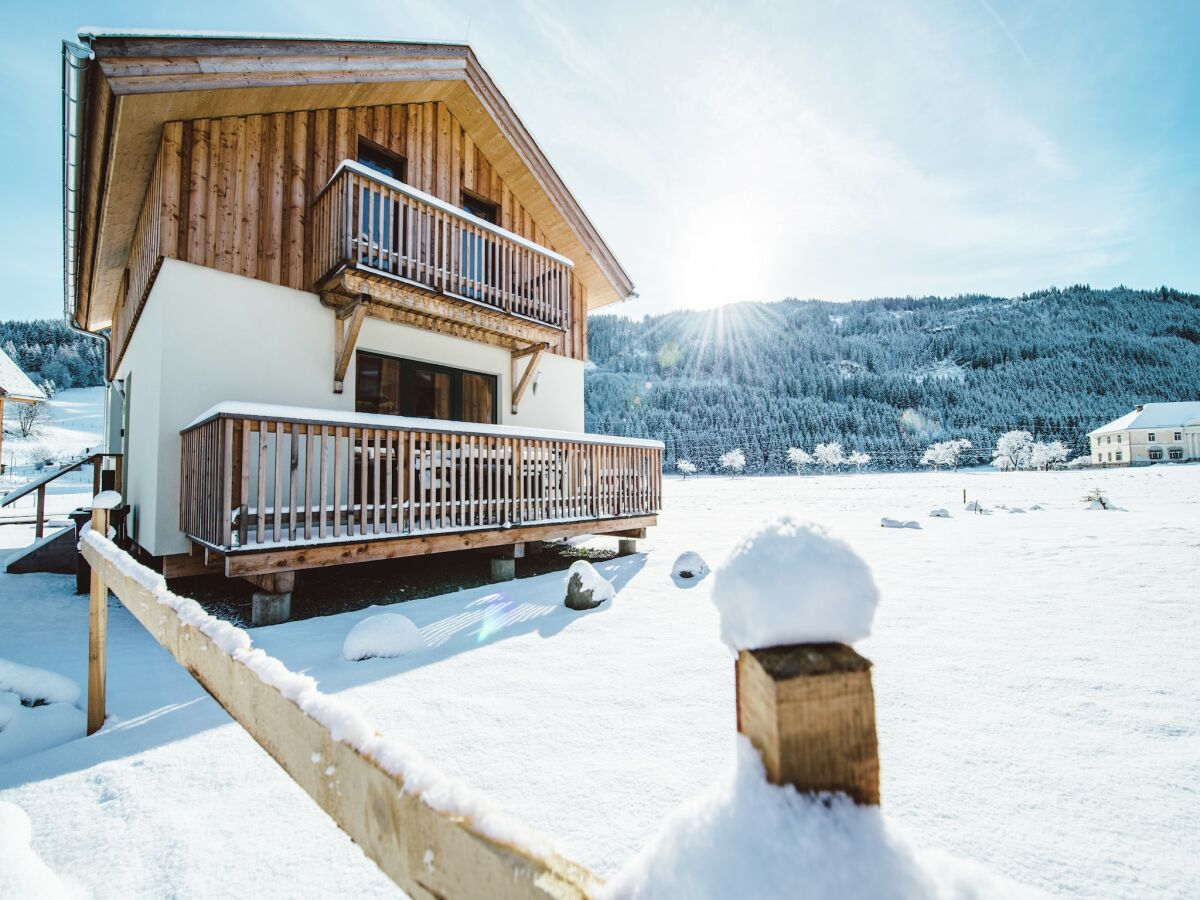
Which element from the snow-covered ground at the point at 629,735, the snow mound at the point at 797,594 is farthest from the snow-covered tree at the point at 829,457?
the snow mound at the point at 797,594

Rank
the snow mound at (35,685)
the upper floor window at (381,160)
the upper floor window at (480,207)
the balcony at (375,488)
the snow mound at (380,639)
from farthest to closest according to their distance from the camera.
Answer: the upper floor window at (480,207), the upper floor window at (381,160), the balcony at (375,488), the snow mound at (380,639), the snow mound at (35,685)

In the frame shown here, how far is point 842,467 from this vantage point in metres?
67.8

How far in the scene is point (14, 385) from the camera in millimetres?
14383

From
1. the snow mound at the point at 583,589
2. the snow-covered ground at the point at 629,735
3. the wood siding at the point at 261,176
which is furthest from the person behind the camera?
the wood siding at the point at 261,176

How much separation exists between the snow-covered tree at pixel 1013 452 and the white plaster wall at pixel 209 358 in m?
65.9

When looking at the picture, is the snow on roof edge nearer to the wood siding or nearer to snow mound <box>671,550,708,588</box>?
the wood siding

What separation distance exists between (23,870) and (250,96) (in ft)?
26.1

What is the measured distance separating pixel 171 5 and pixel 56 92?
3126mm

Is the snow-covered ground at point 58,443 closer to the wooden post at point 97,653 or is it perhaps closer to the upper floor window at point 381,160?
the upper floor window at point 381,160

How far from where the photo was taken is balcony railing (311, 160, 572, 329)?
666 cm

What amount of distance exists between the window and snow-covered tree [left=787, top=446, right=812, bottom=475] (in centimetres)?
6358

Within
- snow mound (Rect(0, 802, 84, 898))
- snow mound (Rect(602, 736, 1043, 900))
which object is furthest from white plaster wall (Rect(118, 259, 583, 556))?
snow mound (Rect(602, 736, 1043, 900))

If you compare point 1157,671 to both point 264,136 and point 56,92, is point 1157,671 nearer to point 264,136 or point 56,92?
point 264,136

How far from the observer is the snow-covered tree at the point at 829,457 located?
2645 inches
